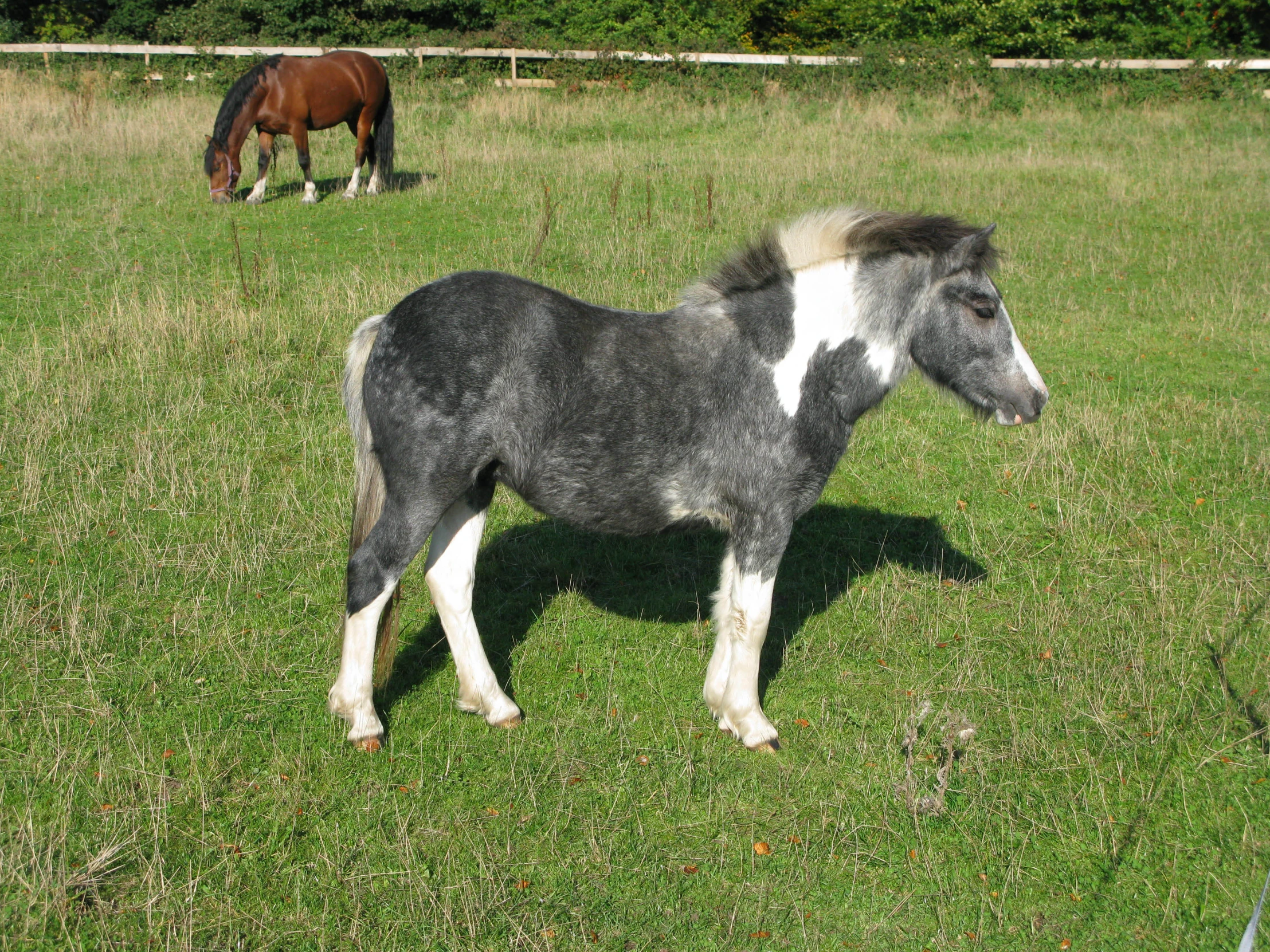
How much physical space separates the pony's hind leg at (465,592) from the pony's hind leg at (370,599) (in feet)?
0.97

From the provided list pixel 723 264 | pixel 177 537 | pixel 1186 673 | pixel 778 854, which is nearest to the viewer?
pixel 778 854

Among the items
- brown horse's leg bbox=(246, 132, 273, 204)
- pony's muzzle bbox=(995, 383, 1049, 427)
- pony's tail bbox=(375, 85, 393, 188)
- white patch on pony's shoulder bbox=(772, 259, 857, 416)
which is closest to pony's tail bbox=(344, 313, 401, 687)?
white patch on pony's shoulder bbox=(772, 259, 857, 416)

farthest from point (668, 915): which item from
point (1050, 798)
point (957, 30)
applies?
point (957, 30)

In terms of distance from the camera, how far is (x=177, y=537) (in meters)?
6.04

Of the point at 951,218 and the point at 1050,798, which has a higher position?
the point at 951,218

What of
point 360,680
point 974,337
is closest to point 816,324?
point 974,337

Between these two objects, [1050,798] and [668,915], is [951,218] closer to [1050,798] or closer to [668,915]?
[1050,798]

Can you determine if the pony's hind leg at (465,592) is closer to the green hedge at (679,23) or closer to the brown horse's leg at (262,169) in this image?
the brown horse's leg at (262,169)

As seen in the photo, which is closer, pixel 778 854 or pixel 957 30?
pixel 778 854

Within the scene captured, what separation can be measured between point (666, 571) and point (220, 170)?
1187 cm

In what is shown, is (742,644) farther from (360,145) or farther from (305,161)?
(360,145)

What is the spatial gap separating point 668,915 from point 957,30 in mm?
36638

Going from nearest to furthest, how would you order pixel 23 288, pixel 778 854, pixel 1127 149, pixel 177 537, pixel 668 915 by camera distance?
pixel 668 915 → pixel 778 854 → pixel 177 537 → pixel 23 288 → pixel 1127 149

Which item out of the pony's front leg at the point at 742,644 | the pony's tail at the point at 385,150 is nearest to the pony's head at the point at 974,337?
the pony's front leg at the point at 742,644
